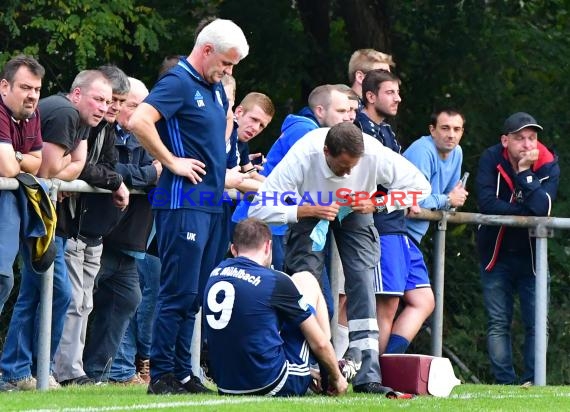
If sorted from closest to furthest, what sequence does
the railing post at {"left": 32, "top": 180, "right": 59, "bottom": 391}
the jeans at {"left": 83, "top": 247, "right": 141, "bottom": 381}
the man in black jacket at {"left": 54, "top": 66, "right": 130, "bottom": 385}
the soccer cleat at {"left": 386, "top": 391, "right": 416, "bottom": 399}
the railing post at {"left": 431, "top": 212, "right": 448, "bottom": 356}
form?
the soccer cleat at {"left": 386, "top": 391, "right": 416, "bottom": 399} → the railing post at {"left": 32, "top": 180, "right": 59, "bottom": 391} → the man in black jacket at {"left": 54, "top": 66, "right": 130, "bottom": 385} → the jeans at {"left": 83, "top": 247, "right": 141, "bottom": 381} → the railing post at {"left": 431, "top": 212, "right": 448, "bottom": 356}

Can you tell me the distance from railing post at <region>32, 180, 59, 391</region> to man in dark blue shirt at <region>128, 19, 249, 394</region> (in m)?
0.69

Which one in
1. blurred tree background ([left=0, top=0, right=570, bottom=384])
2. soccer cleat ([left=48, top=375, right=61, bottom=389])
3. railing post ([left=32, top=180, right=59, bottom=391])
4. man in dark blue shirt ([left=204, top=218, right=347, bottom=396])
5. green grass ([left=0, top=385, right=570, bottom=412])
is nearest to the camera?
green grass ([left=0, top=385, right=570, bottom=412])

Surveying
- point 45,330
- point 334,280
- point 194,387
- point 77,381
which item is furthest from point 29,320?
point 334,280

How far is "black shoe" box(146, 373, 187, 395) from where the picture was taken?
29.1 ft

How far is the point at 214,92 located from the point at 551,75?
319 inches

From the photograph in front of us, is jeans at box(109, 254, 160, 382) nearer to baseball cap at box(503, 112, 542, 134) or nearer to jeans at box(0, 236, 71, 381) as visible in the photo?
jeans at box(0, 236, 71, 381)

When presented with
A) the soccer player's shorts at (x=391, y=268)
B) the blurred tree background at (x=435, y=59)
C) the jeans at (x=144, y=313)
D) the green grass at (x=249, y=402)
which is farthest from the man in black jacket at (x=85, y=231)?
the blurred tree background at (x=435, y=59)

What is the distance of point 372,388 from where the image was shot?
9195mm

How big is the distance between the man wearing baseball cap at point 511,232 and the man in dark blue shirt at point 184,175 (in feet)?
11.6

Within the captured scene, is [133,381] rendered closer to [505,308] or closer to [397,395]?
[397,395]

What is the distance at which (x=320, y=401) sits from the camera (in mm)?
8305

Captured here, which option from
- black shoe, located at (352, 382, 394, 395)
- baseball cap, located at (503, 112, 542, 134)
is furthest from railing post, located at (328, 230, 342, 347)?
baseball cap, located at (503, 112, 542, 134)

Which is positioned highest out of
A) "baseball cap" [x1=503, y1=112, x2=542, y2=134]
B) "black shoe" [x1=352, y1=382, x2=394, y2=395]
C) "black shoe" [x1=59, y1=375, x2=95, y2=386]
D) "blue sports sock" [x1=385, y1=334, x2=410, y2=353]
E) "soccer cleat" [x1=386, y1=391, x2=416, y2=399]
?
"baseball cap" [x1=503, y1=112, x2=542, y2=134]

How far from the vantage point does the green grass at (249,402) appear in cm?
780
